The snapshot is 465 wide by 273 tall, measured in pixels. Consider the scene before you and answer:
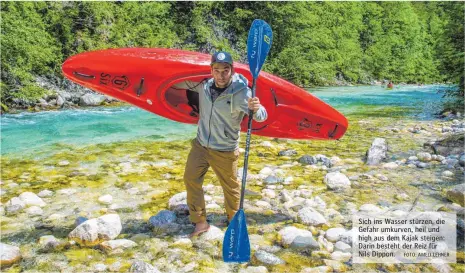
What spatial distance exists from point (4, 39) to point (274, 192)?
13364 mm

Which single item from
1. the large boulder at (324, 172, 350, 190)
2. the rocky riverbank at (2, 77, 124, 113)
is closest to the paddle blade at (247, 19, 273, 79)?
the large boulder at (324, 172, 350, 190)

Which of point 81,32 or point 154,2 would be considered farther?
point 154,2

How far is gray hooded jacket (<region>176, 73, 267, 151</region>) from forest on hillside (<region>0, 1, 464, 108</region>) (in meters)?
10.1

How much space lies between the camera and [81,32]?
647 inches

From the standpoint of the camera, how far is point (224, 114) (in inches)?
112

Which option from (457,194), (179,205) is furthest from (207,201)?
(457,194)

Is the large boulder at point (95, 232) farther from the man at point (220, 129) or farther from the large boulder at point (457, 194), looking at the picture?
the large boulder at point (457, 194)

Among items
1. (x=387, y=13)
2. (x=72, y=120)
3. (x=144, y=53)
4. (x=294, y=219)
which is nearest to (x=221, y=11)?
(x=72, y=120)

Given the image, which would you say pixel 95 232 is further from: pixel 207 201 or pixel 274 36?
pixel 274 36

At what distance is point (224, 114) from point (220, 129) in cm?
14

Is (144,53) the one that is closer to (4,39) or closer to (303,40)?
(4,39)

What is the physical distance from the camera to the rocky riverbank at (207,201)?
2658 millimetres

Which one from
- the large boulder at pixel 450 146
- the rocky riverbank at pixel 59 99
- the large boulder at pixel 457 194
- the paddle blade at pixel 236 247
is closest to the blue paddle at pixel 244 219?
the paddle blade at pixel 236 247

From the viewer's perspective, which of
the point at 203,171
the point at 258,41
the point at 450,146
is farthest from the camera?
the point at 450,146
